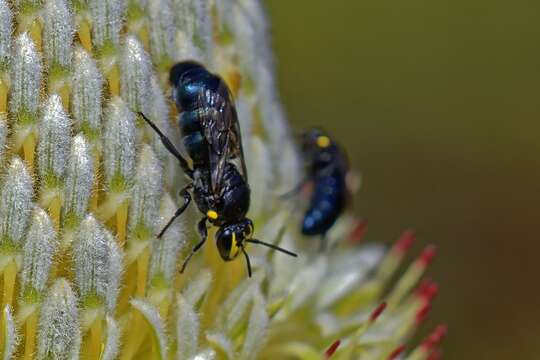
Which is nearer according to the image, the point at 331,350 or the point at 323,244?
the point at 331,350

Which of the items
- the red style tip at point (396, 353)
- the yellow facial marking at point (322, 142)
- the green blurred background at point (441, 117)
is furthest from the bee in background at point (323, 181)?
the green blurred background at point (441, 117)

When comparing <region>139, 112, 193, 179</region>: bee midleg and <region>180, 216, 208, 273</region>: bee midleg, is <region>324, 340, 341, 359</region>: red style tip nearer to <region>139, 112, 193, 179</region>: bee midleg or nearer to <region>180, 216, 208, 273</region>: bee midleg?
<region>180, 216, 208, 273</region>: bee midleg

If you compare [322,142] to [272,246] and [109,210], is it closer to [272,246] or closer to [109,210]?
[272,246]

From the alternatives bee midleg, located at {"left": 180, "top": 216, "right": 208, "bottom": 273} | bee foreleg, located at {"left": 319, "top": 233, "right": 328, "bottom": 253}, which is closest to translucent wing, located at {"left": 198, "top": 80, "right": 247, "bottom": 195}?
bee midleg, located at {"left": 180, "top": 216, "right": 208, "bottom": 273}

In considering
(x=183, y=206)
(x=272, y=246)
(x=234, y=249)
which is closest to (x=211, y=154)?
(x=183, y=206)

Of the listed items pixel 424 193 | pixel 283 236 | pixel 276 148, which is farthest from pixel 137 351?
pixel 424 193
